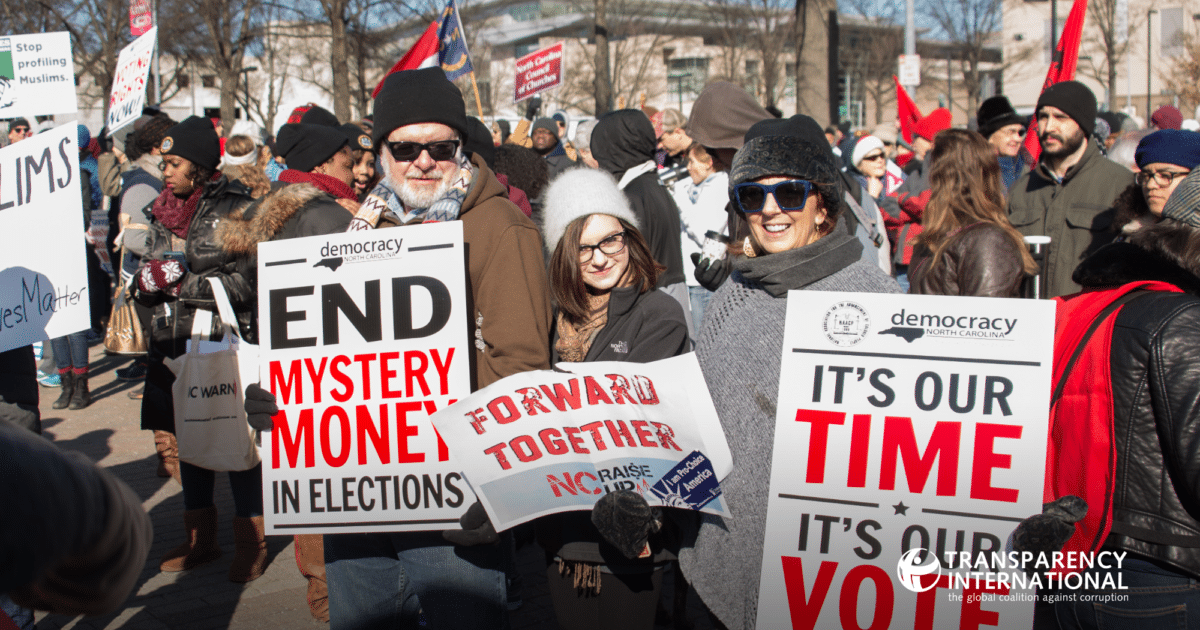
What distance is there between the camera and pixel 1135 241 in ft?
8.21

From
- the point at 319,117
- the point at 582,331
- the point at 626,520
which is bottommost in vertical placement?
the point at 626,520

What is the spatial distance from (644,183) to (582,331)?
292cm

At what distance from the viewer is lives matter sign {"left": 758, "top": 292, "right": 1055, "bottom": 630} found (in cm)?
213

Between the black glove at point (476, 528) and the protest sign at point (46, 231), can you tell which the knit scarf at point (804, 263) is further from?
the protest sign at point (46, 231)

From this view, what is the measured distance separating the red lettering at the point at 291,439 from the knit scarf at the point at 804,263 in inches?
57.4

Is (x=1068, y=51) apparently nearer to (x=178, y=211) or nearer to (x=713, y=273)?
(x=713, y=273)

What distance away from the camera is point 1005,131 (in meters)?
7.50

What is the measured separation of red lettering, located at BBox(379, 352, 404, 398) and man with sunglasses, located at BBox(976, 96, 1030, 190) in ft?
20.5

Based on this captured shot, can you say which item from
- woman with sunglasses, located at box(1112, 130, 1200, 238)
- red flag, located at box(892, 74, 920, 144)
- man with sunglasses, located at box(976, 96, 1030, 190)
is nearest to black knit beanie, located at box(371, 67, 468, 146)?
woman with sunglasses, located at box(1112, 130, 1200, 238)

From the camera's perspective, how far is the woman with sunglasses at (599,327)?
2787 mm

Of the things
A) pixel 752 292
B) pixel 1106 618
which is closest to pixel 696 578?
pixel 752 292

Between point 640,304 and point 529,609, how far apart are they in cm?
209

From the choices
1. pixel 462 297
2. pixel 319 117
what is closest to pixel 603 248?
pixel 462 297

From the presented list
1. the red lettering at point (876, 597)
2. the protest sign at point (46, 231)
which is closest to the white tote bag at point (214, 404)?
the protest sign at point (46, 231)
